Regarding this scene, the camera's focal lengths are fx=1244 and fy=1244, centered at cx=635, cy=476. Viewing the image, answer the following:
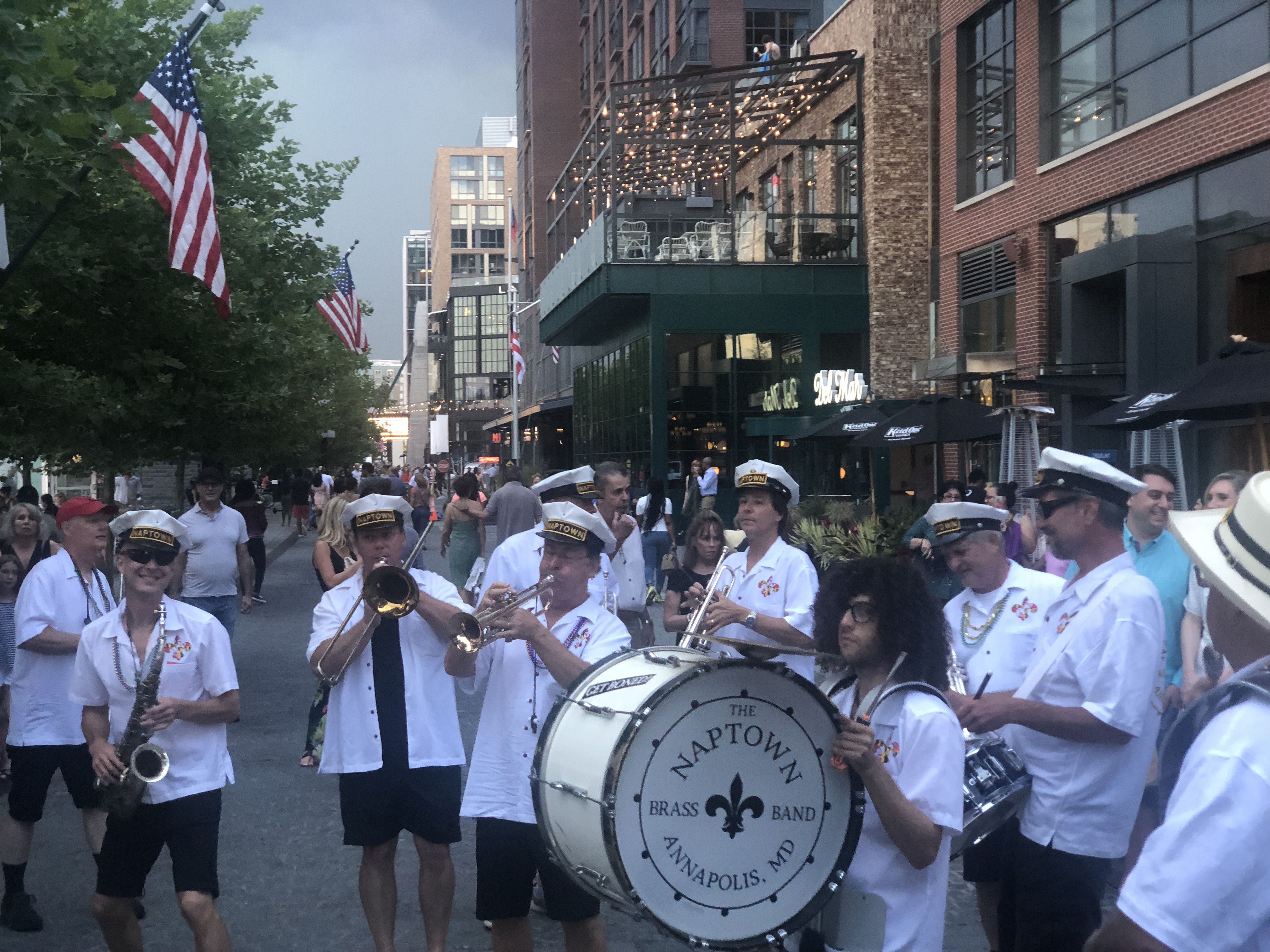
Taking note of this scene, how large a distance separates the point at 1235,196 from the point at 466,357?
131 metres

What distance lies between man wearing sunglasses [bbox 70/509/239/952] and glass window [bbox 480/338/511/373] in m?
136

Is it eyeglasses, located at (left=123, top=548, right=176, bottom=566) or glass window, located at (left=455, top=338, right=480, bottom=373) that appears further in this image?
glass window, located at (left=455, top=338, right=480, bottom=373)

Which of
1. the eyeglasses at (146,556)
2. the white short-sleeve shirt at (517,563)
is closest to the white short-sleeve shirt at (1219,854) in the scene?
the white short-sleeve shirt at (517,563)

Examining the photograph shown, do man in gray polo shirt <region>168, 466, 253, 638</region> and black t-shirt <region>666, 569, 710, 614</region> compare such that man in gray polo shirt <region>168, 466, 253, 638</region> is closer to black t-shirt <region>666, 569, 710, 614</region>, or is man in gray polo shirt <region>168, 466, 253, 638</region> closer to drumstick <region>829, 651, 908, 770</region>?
black t-shirt <region>666, 569, 710, 614</region>

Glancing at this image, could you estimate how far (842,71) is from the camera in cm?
2772

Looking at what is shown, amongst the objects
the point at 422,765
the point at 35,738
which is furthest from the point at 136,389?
the point at 422,765

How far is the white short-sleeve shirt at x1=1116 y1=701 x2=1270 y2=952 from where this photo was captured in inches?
69.4

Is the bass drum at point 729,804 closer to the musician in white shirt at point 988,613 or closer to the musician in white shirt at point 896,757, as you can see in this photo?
the musician in white shirt at point 896,757

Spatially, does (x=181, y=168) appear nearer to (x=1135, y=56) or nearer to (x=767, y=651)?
(x=767, y=651)

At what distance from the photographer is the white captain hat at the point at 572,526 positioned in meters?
4.31

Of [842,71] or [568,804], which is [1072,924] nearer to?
[568,804]

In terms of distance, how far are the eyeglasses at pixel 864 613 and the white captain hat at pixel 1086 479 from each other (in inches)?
42.4

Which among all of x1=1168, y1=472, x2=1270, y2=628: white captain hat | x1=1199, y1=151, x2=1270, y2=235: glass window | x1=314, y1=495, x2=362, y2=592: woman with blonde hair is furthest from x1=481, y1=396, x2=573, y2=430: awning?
x1=1168, y1=472, x2=1270, y2=628: white captain hat

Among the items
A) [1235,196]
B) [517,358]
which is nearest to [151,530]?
[1235,196]
